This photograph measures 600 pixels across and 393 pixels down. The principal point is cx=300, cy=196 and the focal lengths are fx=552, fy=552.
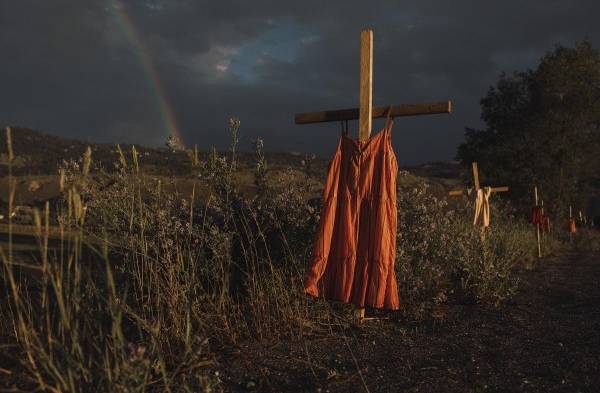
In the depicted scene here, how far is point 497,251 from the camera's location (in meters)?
10.8

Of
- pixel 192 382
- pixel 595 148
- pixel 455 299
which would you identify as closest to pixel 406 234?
pixel 455 299

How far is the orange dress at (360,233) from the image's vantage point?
498 cm

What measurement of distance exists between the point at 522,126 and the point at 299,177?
49.5 ft

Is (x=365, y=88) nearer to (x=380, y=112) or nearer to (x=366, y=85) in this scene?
(x=366, y=85)

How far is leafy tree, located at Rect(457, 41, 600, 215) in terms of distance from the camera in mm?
19047

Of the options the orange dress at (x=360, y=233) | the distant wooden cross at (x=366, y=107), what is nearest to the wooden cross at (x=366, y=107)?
the distant wooden cross at (x=366, y=107)

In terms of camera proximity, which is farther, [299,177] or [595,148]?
[595,148]

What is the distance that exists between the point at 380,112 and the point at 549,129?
15559mm

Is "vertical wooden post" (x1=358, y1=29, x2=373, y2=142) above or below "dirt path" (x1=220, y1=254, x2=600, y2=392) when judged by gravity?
above

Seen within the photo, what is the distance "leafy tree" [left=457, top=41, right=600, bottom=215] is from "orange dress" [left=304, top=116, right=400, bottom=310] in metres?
15.2

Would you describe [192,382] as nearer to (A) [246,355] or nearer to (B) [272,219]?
(A) [246,355]

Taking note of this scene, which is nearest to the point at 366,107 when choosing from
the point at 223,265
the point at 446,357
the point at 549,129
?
the point at 223,265

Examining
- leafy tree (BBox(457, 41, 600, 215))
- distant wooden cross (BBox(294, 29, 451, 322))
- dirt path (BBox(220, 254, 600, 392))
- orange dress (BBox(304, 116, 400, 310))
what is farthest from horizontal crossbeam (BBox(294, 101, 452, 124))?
leafy tree (BBox(457, 41, 600, 215))

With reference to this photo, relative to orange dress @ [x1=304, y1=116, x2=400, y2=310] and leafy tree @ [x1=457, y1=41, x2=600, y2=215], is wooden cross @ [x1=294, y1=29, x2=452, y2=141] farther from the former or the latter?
leafy tree @ [x1=457, y1=41, x2=600, y2=215]
